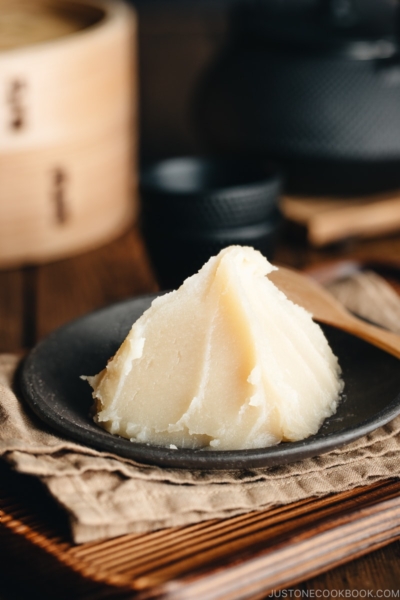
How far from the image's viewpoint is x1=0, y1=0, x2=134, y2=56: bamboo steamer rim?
1.55m

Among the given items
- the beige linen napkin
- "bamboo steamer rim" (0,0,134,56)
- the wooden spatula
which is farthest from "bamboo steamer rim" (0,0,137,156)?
the beige linen napkin

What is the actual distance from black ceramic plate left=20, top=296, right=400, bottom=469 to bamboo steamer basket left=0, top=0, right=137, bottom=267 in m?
0.62

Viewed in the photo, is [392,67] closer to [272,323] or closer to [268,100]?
[268,100]

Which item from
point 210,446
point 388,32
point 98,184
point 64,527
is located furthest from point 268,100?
point 64,527

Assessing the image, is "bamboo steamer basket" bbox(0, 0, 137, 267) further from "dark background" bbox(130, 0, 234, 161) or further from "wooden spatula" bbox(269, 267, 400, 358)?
"wooden spatula" bbox(269, 267, 400, 358)

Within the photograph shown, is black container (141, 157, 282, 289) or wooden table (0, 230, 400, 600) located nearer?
wooden table (0, 230, 400, 600)

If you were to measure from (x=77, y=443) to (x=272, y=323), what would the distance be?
25 centimetres

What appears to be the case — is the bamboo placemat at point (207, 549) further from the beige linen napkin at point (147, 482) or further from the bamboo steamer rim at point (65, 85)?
the bamboo steamer rim at point (65, 85)

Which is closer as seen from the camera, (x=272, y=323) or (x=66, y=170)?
(x=272, y=323)

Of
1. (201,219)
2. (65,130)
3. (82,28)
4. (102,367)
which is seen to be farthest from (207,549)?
(82,28)

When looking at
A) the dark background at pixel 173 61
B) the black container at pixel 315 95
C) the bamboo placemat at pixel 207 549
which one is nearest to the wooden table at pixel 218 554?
the bamboo placemat at pixel 207 549

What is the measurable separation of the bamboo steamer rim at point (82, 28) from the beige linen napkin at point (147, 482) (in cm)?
89

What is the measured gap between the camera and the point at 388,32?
173 centimetres

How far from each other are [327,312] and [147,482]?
0.39m
